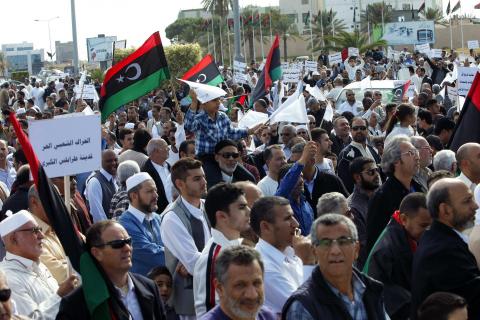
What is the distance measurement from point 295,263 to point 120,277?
1158 millimetres

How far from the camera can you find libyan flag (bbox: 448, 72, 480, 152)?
9961mm

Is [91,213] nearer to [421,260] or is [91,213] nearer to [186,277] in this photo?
[186,277]

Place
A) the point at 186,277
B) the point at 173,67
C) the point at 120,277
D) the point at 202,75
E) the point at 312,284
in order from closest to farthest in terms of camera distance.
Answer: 1. the point at 312,284
2. the point at 120,277
3. the point at 186,277
4. the point at 202,75
5. the point at 173,67

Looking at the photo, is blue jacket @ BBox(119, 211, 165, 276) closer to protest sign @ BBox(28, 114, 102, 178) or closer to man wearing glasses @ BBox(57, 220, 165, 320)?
protest sign @ BBox(28, 114, 102, 178)

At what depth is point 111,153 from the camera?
11391 millimetres

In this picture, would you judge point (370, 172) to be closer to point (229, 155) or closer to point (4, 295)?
point (229, 155)

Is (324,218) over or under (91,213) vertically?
over

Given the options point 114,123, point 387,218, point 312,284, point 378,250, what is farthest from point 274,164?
point 114,123

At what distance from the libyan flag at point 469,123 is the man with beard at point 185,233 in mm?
3010

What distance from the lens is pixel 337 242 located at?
557cm

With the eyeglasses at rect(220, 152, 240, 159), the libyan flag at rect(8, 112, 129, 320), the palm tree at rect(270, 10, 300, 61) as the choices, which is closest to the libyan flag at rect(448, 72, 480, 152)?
the eyeglasses at rect(220, 152, 240, 159)

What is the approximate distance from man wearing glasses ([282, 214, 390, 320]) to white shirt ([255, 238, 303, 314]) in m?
0.73

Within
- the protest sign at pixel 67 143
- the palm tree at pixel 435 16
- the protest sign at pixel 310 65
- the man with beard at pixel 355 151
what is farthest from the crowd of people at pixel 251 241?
the palm tree at pixel 435 16

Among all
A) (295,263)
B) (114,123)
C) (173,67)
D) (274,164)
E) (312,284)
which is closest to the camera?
(312,284)
